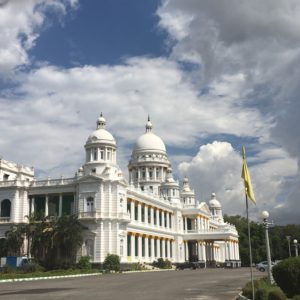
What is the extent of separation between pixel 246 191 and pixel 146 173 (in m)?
82.4

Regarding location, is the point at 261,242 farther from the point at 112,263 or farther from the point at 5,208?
the point at 5,208

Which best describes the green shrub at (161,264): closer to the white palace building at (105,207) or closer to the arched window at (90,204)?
the white palace building at (105,207)

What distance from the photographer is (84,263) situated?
188 feet

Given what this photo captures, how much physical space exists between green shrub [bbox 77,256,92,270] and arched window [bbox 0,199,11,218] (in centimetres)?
1470

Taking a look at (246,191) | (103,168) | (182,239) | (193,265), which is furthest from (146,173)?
(246,191)

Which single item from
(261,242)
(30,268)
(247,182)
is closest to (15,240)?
(30,268)

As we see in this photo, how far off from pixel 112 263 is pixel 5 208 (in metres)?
18.3

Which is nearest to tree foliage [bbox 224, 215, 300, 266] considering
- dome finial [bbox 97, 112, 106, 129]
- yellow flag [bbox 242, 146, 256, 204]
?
dome finial [bbox 97, 112, 106, 129]

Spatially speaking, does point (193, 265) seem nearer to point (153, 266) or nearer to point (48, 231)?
point (153, 266)

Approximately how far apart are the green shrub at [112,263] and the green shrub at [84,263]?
193cm

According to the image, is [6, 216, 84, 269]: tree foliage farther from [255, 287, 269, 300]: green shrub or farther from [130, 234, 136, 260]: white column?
[255, 287, 269, 300]: green shrub

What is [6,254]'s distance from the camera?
61.5 meters

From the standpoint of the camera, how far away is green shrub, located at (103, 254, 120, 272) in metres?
58.3

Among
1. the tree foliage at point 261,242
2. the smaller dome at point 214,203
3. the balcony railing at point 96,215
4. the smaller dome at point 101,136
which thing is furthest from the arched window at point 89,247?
the tree foliage at point 261,242
